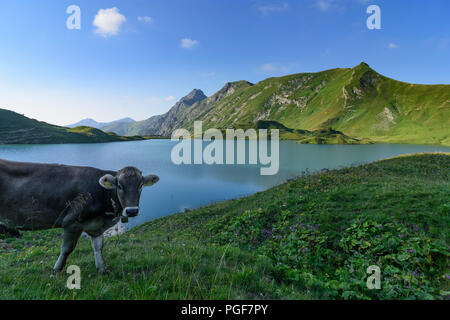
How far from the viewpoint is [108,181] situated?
15.1 ft

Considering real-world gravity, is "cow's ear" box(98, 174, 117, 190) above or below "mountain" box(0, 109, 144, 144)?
below

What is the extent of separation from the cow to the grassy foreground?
0.98 metres

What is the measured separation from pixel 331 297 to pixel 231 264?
237 cm

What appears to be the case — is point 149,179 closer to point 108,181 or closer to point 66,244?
point 108,181

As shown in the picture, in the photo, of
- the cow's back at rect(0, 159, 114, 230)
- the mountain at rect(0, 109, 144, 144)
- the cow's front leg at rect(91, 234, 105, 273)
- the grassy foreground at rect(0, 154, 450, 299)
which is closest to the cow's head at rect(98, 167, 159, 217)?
the cow's back at rect(0, 159, 114, 230)

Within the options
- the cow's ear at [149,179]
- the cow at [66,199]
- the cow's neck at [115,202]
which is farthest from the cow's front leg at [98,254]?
the cow's ear at [149,179]

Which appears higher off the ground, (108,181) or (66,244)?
(108,181)

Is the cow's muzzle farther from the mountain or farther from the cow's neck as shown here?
the mountain

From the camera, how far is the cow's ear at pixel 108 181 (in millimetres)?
4496

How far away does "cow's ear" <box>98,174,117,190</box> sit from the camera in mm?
4496

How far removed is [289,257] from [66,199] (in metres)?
6.33

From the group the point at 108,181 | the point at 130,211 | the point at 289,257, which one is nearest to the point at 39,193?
the point at 108,181

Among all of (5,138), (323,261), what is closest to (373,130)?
(323,261)
